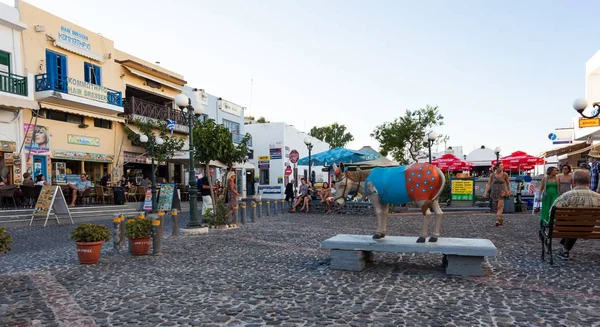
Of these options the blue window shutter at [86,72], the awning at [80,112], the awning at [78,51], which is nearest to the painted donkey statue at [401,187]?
the awning at [80,112]

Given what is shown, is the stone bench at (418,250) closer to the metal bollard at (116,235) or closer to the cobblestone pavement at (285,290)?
the cobblestone pavement at (285,290)

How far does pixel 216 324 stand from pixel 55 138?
662 inches

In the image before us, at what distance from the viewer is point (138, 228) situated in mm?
7348

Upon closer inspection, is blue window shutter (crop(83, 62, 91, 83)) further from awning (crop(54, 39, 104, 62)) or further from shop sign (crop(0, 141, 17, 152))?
shop sign (crop(0, 141, 17, 152))

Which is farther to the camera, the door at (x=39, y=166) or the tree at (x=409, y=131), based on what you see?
the tree at (x=409, y=131)

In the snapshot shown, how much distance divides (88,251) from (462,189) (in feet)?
47.6

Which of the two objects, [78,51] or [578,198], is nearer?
[578,198]

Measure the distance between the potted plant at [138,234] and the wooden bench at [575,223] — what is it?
6.55 meters

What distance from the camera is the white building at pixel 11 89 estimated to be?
49.1ft

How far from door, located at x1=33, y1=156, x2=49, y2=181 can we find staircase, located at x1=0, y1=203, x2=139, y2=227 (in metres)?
3.03

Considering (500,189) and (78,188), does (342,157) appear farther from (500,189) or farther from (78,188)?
(78,188)

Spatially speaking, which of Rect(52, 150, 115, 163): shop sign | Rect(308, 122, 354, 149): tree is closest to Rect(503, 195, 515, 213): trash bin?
Rect(52, 150, 115, 163): shop sign

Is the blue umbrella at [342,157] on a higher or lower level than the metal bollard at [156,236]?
higher

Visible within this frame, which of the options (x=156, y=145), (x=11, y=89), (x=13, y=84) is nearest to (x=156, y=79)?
(x=156, y=145)
